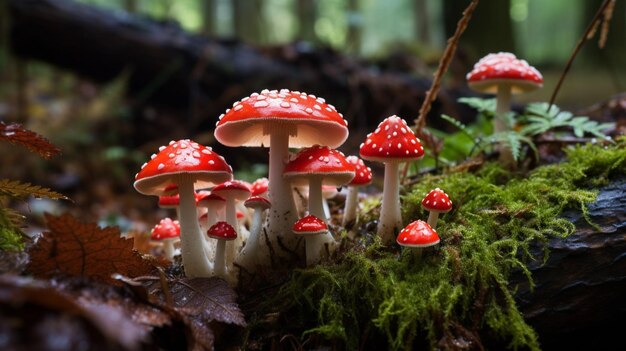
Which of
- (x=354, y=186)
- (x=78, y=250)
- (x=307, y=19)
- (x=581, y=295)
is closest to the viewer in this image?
(x=78, y=250)

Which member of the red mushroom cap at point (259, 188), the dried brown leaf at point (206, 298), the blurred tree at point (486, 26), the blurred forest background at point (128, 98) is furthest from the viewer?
the blurred tree at point (486, 26)

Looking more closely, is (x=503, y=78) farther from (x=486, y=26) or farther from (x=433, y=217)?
(x=486, y=26)

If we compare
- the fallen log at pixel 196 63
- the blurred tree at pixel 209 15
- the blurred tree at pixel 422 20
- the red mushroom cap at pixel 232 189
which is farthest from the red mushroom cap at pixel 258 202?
the blurred tree at pixel 422 20

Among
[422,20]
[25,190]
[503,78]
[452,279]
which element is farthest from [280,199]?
[422,20]

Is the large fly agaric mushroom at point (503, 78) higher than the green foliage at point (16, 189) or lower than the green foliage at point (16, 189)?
higher

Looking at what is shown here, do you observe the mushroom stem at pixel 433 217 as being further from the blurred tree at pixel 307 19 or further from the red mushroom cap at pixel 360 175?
the blurred tree at pixel 307 19
